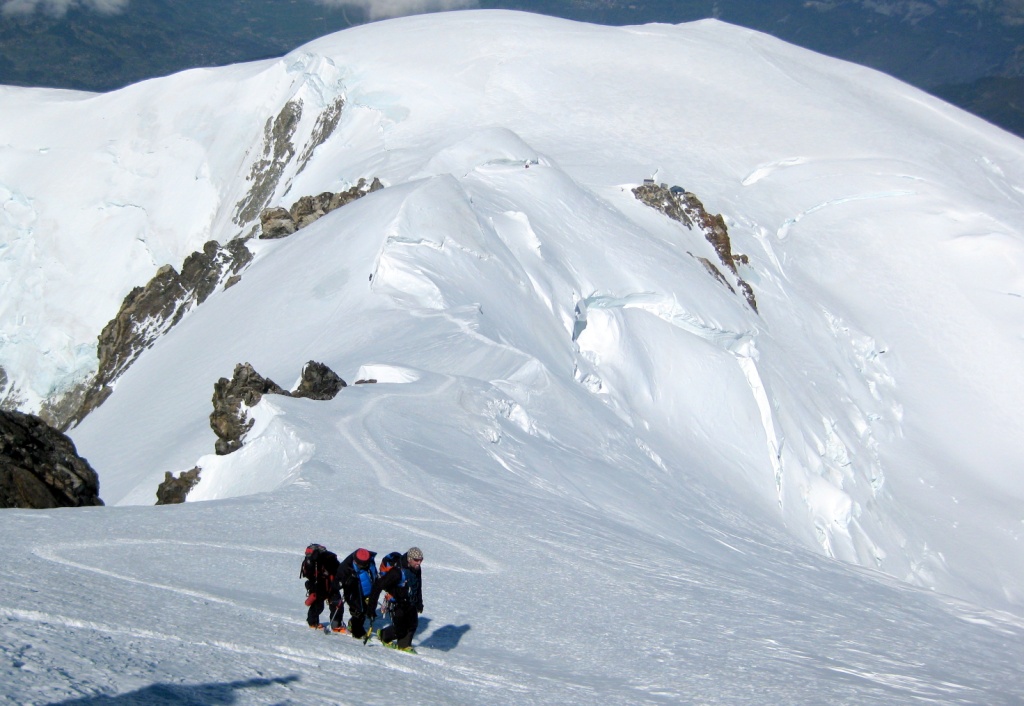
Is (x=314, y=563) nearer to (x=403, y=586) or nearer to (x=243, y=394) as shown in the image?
(x=403, y=586)

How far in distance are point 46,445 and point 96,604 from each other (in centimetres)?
898

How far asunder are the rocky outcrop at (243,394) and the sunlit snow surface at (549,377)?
81 centimetres

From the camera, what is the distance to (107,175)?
59.1 m

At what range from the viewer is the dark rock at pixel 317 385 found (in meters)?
18.4

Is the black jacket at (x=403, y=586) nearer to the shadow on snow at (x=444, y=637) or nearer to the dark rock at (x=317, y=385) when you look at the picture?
the shadow on snow at (x=444, y=637)

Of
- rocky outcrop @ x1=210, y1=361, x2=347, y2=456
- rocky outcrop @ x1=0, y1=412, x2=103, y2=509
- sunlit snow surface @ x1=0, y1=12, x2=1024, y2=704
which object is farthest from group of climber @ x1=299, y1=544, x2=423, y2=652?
rocky outcrop @ x1=210, y1=361, x2=347, y2=456

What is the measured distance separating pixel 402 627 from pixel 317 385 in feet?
35.7

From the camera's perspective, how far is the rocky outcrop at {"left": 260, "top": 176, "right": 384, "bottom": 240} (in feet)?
123

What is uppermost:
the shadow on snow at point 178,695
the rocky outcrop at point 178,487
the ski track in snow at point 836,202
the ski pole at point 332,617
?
the ski track in snow at point 836,202

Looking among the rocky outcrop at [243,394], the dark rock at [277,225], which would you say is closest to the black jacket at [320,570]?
the rocky outcrop at [243,394]

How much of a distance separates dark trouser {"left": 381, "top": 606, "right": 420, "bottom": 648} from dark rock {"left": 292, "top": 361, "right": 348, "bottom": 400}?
10.4m

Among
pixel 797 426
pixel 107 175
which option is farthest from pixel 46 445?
pixel 107 175

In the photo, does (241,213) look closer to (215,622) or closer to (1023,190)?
(1023,190)

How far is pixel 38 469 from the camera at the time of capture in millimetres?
14664
